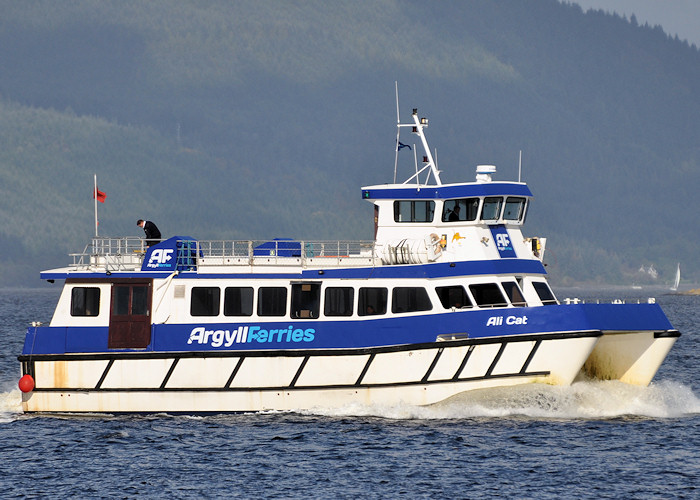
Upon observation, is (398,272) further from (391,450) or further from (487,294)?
(391,450)

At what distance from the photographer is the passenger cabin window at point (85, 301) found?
26.8m

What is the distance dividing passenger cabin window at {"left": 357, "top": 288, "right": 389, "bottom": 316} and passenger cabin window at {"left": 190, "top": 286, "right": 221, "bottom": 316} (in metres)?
3.76

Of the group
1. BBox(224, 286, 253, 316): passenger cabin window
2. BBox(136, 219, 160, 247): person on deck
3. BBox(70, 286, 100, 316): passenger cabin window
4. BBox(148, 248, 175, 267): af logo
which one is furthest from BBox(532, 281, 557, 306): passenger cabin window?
BBox(70, 286, 100, 316): passenger cabin window

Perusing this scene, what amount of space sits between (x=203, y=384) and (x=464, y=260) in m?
7.47

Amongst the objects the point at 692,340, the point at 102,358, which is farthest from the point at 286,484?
the point at 692,340

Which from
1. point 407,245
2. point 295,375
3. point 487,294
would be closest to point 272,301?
point 295,375

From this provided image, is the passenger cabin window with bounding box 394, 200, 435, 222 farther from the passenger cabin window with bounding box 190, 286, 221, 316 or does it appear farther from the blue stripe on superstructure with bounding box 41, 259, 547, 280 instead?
the passenger cabin window with bounding box 190, 286, 221, 316

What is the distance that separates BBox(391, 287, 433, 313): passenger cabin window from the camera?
26000 millimetres

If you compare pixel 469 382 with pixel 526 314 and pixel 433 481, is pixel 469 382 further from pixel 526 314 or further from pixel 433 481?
pixel 433 481

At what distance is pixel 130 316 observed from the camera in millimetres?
26609

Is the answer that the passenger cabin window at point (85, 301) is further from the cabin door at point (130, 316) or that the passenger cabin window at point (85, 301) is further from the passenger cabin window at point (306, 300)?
the passenger cabin window at point (306, 300)

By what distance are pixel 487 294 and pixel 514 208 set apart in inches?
111

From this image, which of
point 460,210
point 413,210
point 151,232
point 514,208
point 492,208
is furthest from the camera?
point 151,232

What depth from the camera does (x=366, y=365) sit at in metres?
25.5
